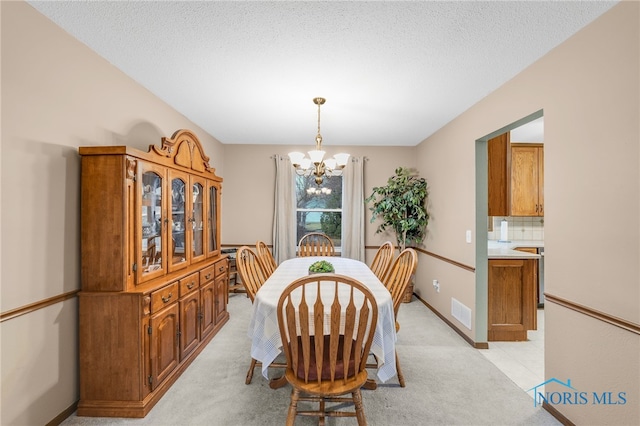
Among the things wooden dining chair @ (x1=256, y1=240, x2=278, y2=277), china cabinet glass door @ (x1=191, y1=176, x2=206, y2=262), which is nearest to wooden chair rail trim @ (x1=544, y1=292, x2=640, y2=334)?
wooden dining chair @ (x1=256, y1=240, x2=278, y2=277)

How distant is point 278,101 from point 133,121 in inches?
53.1

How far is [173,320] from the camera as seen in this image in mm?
2229

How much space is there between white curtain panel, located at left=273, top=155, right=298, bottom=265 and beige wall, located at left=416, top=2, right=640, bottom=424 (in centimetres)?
324

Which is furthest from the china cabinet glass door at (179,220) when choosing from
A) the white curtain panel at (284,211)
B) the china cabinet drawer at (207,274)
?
the white curtain panel at (284,211)

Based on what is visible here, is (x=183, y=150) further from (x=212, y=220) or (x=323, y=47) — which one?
(x=323, y=47)

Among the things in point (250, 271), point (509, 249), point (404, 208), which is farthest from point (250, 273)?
point (509, 249)

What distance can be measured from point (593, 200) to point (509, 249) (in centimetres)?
215

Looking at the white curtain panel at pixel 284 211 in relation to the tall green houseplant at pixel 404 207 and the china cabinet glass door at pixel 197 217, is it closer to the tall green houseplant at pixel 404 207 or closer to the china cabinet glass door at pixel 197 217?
the tall green houseplant at pixel 404 207

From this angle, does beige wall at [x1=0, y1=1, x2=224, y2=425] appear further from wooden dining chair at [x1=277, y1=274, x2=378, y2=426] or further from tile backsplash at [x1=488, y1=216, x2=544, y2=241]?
tile backsplash at [x1=488, y1=216, x2=544, y2=241]

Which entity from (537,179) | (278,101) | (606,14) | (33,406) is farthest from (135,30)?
(537,179)

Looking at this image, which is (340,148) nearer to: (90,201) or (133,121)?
(133,121)

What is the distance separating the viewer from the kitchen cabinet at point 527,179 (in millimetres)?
4031

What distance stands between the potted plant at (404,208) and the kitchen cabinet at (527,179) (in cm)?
126
